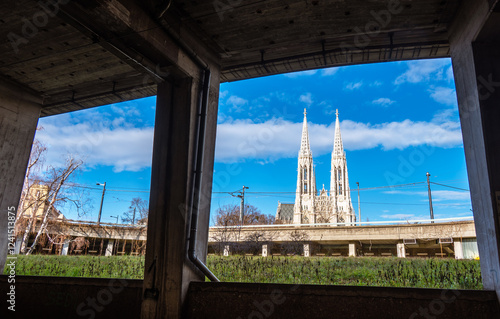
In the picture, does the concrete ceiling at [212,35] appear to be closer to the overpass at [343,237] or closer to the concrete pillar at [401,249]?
the overpass at [343,237]

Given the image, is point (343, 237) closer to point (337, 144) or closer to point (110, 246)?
point (110, 246)

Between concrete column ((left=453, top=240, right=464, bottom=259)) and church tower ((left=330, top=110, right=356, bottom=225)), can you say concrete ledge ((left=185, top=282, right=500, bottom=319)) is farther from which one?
church tower ((left=330, top=110, right=356, bottom=225))

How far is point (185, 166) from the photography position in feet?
21.6

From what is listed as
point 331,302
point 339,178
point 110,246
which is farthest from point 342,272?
point 339,178

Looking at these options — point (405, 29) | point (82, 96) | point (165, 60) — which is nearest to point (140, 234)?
point (82, 96)

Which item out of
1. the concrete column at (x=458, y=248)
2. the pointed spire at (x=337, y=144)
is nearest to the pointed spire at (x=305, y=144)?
the pointed spire at (x=337, y=144)

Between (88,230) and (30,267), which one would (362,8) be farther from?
(88,230)

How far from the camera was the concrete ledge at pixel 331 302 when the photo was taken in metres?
5.02

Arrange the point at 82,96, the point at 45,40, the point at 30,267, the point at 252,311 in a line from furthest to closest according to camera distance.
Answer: the point at 30,267, the point at 82,96, the point at 45,40, the point at 252,311

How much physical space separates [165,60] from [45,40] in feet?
8.99

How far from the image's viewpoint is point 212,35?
698cm

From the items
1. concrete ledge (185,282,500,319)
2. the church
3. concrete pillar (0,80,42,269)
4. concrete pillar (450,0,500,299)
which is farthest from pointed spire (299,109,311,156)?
concrete ledge (185,282,500,319)

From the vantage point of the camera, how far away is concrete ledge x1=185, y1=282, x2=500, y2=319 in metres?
5.02

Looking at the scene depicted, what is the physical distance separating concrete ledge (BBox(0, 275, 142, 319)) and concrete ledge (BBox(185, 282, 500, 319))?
51.3 inches
